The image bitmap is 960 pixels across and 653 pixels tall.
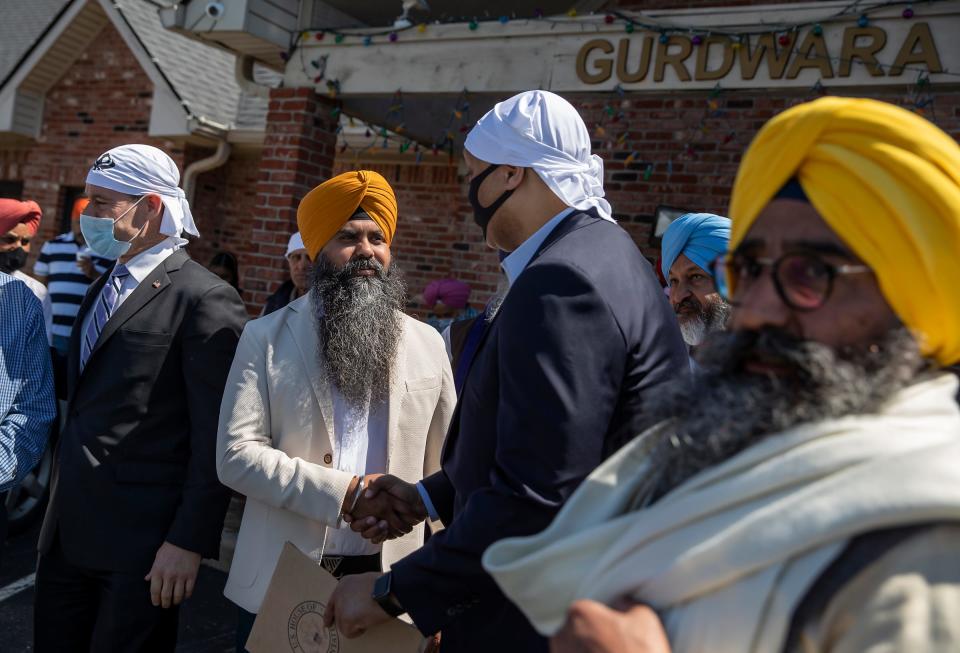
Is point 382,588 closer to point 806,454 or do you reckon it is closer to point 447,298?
point 806,454

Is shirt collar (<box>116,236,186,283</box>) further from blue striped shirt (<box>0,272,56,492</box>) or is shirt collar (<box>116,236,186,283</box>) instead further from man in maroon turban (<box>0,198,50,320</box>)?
man in maroon turban (<box>0,198,50,320</box>)

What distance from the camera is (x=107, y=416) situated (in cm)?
302

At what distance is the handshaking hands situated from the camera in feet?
8.39

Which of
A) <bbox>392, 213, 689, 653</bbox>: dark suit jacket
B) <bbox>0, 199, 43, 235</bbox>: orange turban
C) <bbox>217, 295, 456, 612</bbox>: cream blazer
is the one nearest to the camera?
<bbox>392, 213, 689, 653</bbox>: dark suit jacket

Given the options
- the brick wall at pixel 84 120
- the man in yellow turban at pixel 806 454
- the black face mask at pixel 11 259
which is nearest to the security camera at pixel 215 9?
A: the black face mask at pixel 11 259

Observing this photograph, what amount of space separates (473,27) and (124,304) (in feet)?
12.2

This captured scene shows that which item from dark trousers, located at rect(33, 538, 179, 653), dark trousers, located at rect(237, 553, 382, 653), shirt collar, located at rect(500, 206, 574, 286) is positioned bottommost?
dark trousers, located at rect(33, 538, 179, 653)

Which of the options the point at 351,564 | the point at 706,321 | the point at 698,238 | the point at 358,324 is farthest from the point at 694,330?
the point at 351,564

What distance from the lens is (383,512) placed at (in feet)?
8.58

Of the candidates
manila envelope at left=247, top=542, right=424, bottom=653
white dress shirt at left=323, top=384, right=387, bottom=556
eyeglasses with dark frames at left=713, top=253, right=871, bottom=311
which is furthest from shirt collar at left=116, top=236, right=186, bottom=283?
eyeglasses with dark frames at left=713, top=253, right=871, bottom=311

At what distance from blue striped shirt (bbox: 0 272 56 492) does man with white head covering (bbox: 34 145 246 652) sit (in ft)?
0.39

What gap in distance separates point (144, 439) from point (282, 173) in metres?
4.00

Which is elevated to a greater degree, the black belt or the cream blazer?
the cream blazer

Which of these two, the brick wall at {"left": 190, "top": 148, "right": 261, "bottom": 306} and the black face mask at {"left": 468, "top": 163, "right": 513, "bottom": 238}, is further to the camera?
the brick wall at {"left": 190, "top": 148, "right": 261, "bottom": 306}
